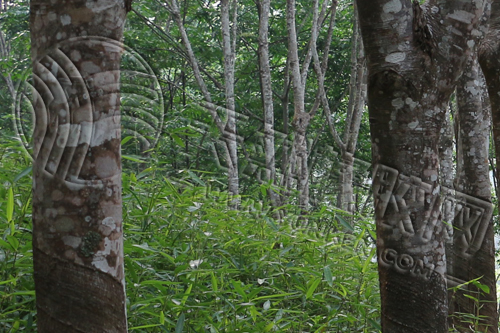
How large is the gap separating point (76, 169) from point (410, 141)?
1.21 metres

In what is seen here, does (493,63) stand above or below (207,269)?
above

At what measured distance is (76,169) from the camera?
1352 mm

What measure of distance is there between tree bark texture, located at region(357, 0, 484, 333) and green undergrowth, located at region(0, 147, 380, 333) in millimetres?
352

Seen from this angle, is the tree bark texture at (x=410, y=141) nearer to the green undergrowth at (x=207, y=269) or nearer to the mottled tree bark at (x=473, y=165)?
the green undergrowth at (x=207, y=269)

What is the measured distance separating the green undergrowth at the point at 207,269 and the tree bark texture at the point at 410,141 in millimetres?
352

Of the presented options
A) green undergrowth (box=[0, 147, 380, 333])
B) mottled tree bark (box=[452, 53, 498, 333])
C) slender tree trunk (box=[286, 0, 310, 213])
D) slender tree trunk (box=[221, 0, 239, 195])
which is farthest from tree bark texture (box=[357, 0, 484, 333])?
slender tree trunk (box=[221, 0, 239, 195])

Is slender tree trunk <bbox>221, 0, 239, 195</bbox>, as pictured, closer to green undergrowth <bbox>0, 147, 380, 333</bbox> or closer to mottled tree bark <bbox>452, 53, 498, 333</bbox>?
mottled tree bark <bbox>452, 53, 498, 333</bbox>

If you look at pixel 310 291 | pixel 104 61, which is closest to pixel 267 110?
pixel 310 291

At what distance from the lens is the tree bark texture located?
1954 mm

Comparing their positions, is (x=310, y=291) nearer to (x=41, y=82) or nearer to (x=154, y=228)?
(x=154, y=228)

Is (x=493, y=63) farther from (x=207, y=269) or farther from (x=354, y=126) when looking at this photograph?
(x=354, y=126)

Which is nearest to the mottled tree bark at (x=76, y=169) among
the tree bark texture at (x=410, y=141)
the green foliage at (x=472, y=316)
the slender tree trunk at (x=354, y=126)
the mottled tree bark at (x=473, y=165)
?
the tree bark texture at (x=410, y=141)

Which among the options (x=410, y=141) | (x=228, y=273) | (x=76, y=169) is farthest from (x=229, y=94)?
(x=76, y=169)

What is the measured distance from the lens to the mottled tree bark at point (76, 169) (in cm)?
134
